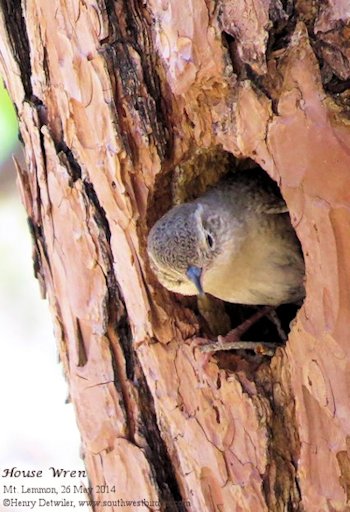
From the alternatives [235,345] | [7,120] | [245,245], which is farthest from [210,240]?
[7,120]

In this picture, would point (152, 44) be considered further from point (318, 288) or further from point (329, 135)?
point (318, 288)

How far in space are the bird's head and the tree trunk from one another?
0.20ft

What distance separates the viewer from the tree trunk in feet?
5.44

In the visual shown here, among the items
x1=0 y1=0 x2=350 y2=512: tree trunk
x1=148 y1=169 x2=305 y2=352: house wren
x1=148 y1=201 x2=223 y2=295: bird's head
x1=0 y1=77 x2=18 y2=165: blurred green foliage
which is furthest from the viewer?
x1=0 y1=77 x2=18 y2=165: blurred green foliage

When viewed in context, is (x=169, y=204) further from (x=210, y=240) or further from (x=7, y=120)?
(x=7, y=120)

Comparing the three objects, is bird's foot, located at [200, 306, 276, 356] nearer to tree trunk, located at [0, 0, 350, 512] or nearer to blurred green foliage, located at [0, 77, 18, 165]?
tree trunk, located at [0, 0, 350, 512]

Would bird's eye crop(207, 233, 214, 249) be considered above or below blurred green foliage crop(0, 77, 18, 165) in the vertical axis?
below

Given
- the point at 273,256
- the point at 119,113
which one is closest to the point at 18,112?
the point at 119,113

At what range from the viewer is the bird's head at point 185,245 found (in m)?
1.96

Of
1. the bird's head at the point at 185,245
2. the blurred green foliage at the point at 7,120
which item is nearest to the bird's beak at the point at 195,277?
the bird's head at the point at 185,245

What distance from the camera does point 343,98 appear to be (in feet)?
5.35

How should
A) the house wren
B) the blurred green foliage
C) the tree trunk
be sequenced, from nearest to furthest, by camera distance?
the tree trunk → the house wren → the blurred green foliage

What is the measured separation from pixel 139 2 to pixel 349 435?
1.12 meters

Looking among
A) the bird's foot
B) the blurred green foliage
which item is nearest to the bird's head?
the bird's foot
